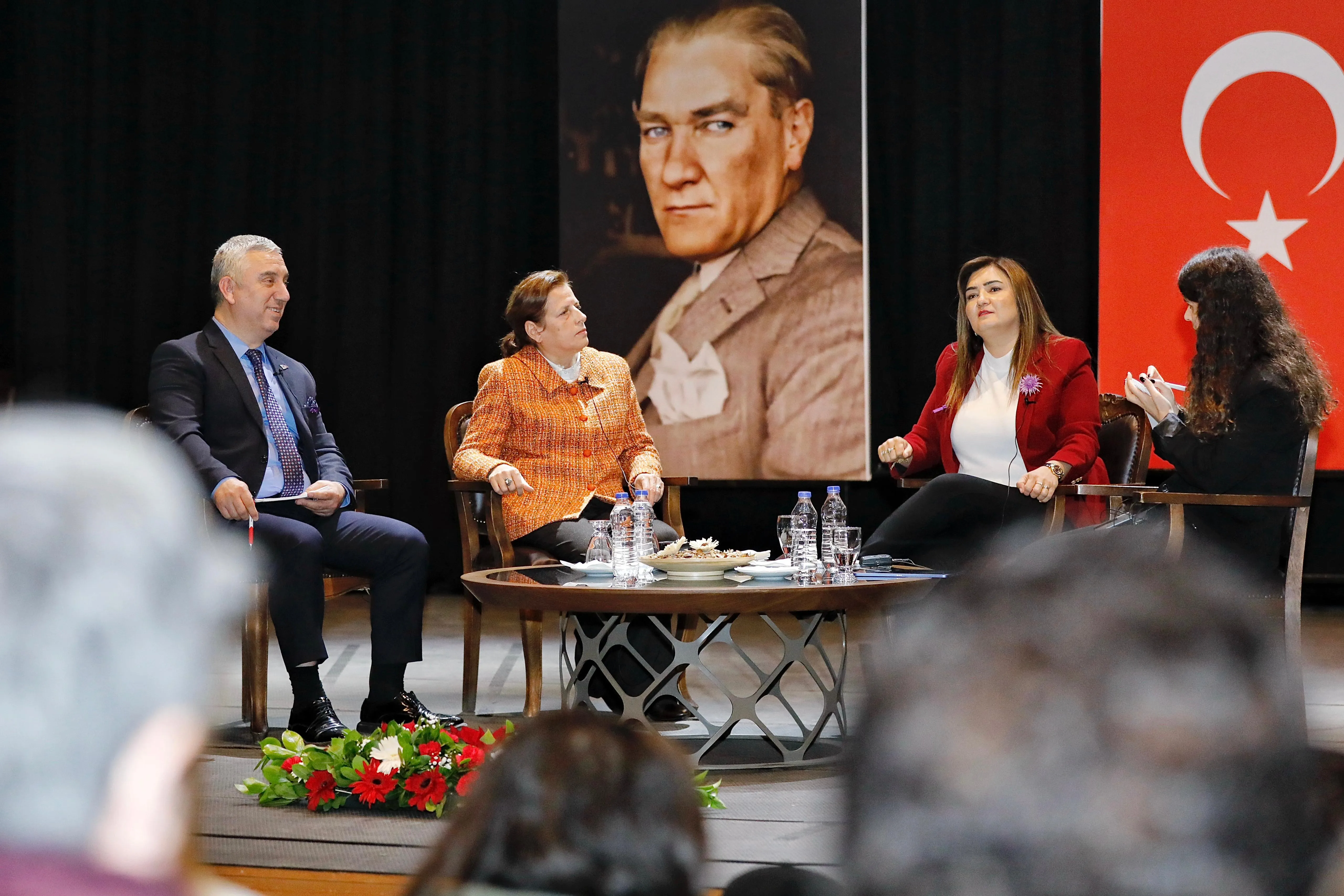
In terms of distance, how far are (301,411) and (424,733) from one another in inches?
55.0

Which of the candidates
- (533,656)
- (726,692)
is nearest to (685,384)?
(533,656)

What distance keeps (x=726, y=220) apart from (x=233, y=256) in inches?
108

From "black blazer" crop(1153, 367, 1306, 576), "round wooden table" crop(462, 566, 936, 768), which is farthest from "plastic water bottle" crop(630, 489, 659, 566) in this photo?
"black blazer" crop(1153, 367, 1306, 576)

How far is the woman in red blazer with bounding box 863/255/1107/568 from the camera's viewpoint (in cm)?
380

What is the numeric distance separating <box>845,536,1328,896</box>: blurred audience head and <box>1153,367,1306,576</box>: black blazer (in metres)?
2.95

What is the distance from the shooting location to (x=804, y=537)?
3.13m

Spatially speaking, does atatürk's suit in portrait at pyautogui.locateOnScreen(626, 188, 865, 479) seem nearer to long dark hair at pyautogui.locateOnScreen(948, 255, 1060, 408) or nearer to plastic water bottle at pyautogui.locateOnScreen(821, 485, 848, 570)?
long dark hair at pyautogui.locateOnScreen(948, 255, 1060, 408)

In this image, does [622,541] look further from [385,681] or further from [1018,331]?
[1018,331]

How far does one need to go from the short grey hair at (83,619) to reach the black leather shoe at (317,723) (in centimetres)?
290

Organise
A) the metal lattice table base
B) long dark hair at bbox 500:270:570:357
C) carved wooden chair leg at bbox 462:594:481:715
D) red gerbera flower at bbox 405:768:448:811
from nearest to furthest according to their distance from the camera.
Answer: red gerbera flower at bbox 405:768:448:811 → the metal lattice table base → carved wooden chair leg at bbox 462:594:481:715 → long dark hair at bbox 500:270:570:357

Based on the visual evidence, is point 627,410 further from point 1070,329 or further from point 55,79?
point 55,79

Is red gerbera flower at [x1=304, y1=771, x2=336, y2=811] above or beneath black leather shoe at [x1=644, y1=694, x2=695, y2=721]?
above

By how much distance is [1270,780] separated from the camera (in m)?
0.41

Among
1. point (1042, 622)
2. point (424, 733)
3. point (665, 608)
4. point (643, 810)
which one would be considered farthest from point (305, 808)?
point (1042, 622)
